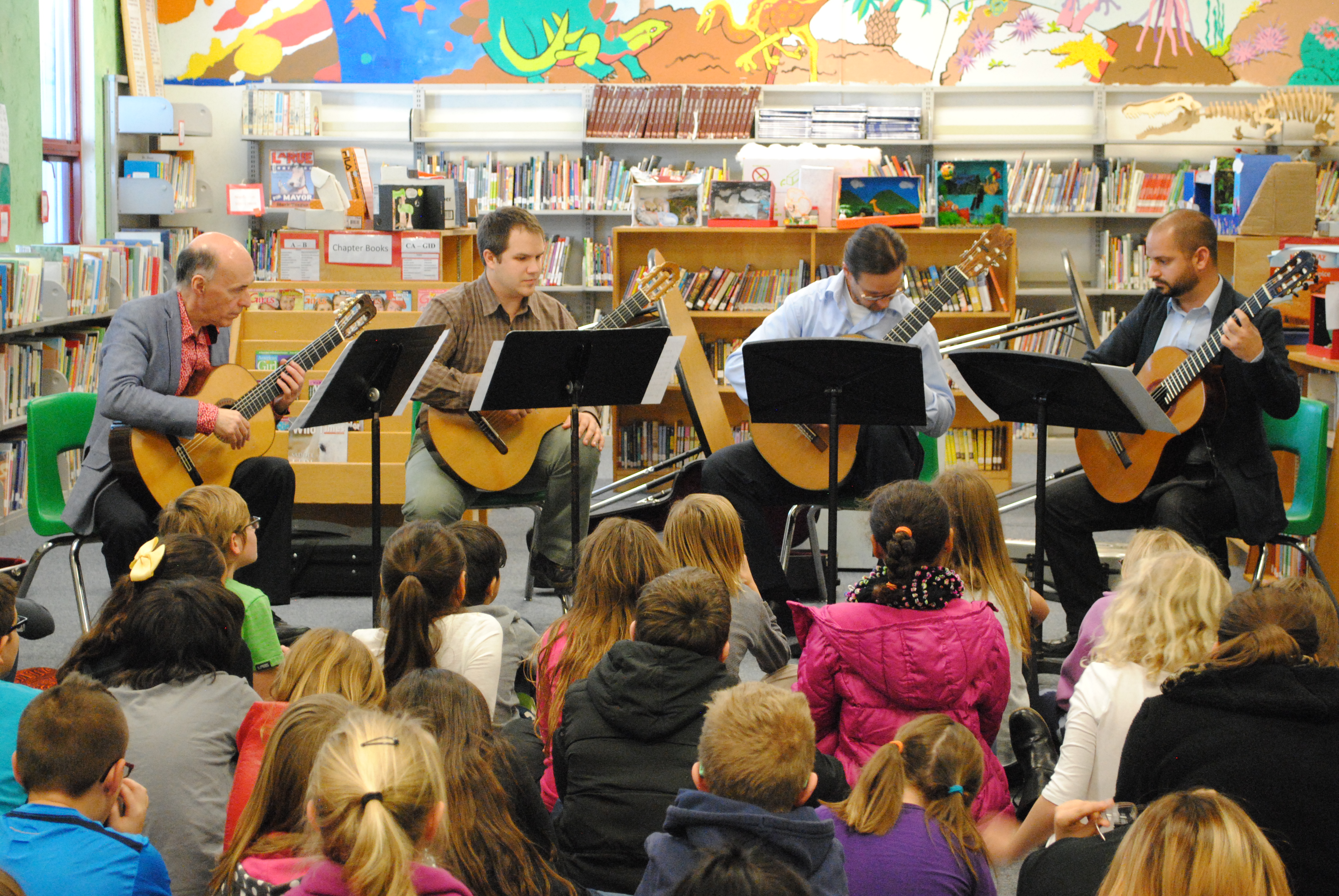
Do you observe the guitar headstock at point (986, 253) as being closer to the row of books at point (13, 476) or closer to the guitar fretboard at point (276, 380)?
the guitar fretboard at point (276, 380)

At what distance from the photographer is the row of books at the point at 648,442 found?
6.11m

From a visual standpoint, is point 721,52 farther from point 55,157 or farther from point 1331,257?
point 1331,257

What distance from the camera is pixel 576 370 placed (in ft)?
11.7

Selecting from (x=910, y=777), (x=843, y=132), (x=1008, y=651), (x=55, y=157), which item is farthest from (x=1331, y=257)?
(x=55, y=157)

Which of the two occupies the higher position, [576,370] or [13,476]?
[576,370]

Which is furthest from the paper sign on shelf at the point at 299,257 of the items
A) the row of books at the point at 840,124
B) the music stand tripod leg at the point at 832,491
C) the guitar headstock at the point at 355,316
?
the row of books at the point at 840,124

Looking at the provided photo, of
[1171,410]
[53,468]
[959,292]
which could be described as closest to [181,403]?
[53,468]

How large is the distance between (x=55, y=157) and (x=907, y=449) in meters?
5.58

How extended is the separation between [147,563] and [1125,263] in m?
6.64

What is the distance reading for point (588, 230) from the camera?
8.15 m

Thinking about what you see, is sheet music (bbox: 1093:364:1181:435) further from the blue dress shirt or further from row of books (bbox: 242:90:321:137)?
row of books (bbox: 242:90:321:137)

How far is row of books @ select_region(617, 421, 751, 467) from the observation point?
6113 mm

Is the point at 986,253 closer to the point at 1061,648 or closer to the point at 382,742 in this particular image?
the point at 1061,648

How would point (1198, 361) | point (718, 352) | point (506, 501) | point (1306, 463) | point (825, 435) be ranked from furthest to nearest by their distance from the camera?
point (718, 352)
point (506, 501)
point (825, 435)
point (1306, 463)
point (1198, 361)
